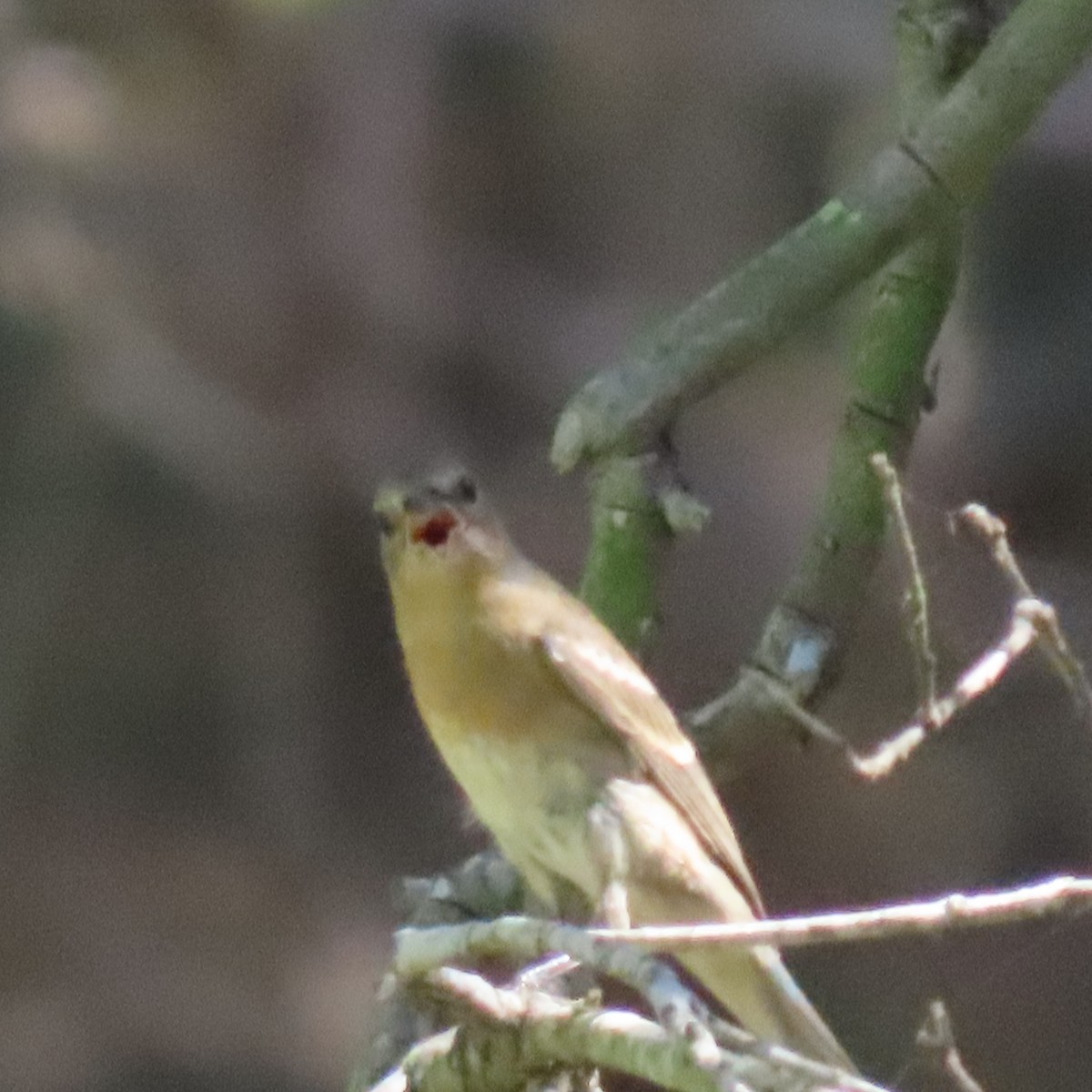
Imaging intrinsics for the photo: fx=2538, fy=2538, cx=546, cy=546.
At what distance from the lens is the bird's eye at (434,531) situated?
2.85m

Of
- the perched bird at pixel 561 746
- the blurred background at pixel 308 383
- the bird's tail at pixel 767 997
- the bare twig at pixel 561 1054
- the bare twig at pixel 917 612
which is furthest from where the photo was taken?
the blurred background at pixel 308 383

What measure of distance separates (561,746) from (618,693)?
0.28ft

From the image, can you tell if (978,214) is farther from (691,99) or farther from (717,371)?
(717,371)

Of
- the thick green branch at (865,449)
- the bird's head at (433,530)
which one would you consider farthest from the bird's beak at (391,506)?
the thick green branch at (865,449)

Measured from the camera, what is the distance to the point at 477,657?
9.23 ft

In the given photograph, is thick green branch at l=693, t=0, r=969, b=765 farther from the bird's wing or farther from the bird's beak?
the bird's beak

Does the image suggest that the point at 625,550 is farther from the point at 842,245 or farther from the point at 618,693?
the point at 842,245

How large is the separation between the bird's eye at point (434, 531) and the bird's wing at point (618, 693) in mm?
102

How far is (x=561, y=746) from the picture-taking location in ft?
9.17

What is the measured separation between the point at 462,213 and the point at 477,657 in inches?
93.2

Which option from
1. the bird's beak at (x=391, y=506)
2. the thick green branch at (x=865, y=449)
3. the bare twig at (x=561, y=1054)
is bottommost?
the bare twig at (x=561, y=1054)

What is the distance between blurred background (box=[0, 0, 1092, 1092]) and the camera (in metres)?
4.91

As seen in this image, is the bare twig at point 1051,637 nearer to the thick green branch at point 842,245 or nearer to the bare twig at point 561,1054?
the bare twig at point 561,1054

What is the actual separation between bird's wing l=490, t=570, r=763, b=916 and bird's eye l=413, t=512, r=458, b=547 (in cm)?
10
